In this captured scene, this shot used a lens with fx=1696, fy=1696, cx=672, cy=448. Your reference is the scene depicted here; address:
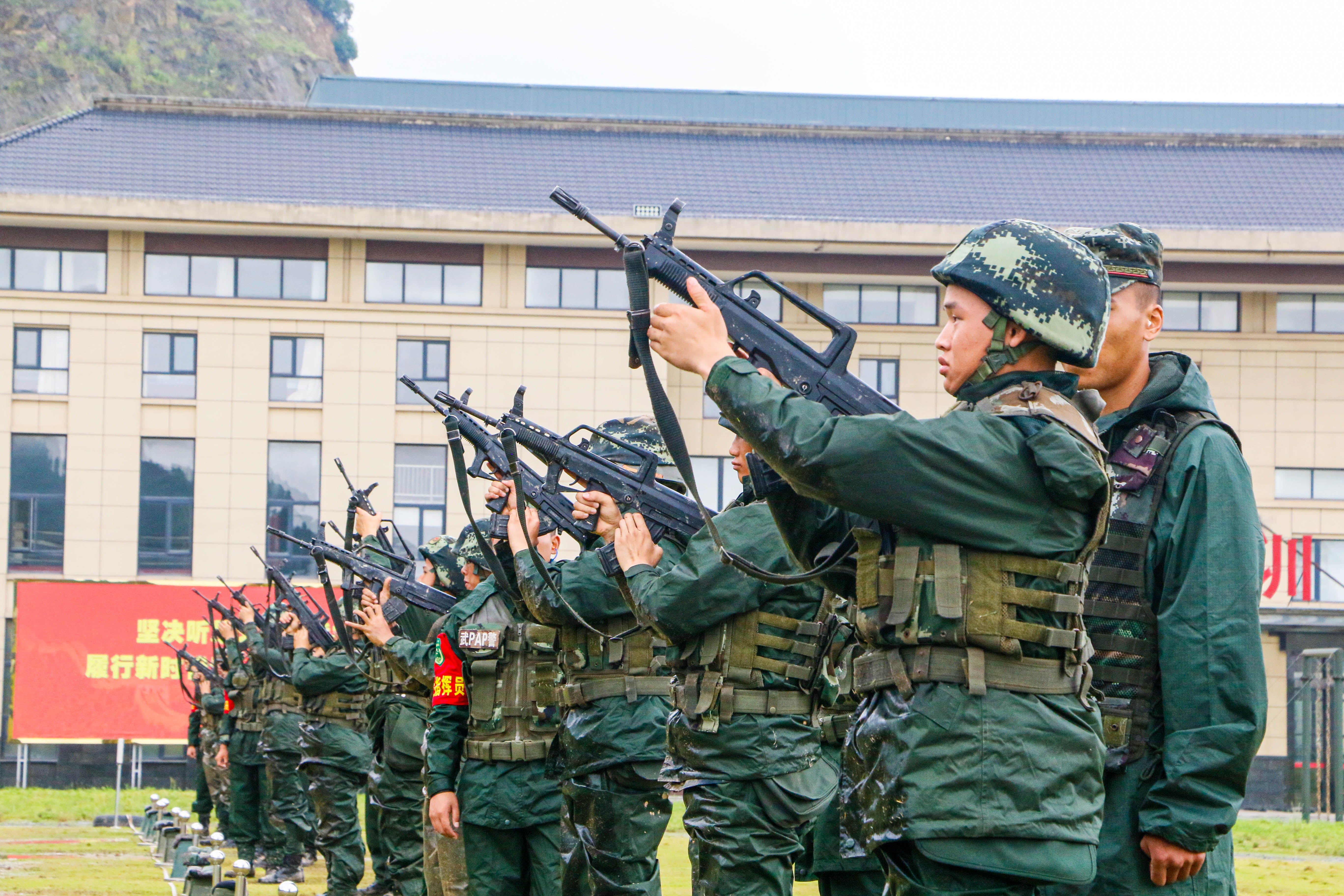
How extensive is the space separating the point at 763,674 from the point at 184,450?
99.4 ft

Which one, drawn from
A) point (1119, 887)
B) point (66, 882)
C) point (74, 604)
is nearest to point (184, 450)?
point (74, 604)

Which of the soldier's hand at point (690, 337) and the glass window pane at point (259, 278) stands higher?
the glass window pane at point (259, 278)

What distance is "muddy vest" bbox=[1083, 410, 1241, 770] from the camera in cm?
450

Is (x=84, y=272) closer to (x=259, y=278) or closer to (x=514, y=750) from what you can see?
(x=259, y=278)

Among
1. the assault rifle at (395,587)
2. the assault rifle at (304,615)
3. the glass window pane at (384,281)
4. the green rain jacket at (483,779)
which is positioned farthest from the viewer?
the glass window pane at (384,281)

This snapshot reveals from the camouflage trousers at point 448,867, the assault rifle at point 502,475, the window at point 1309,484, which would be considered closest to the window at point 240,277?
the window at point 1309,484

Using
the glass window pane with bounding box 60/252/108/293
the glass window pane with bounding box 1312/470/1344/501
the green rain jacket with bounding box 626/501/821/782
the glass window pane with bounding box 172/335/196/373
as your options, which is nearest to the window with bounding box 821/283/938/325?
the glass window pane with bounding box 1312/470/1344/501

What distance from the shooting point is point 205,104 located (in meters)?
39.6

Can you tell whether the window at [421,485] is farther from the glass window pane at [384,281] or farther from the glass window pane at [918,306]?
the glass window pane at [918,306]

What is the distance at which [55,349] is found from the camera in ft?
115

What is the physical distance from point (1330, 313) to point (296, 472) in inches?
889

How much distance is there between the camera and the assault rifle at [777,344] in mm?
4520

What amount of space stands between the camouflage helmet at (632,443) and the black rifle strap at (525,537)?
20.8 inches

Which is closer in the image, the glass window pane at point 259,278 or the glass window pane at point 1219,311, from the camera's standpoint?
the glass window pane at point 259,278
